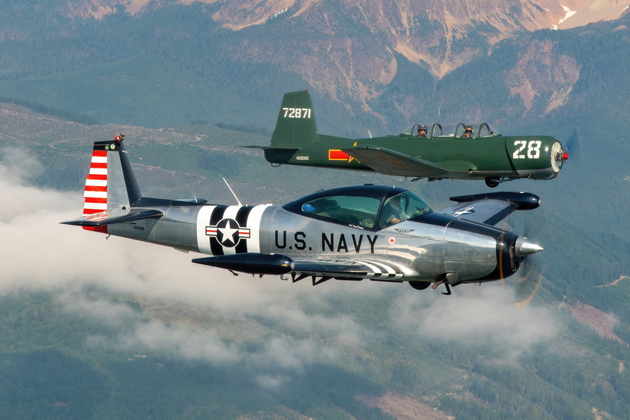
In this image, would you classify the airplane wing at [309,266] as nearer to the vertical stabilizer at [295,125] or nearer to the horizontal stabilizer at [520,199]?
the horizontal stabilizer at [520,199]

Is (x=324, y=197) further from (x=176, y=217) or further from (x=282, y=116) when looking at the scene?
(x=282, y=116)

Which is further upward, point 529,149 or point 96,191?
point 529,149

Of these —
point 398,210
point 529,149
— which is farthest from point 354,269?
point 529,149

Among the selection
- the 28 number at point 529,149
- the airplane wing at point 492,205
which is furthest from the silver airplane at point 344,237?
the 28 number at point 529,149

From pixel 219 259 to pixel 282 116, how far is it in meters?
26.6

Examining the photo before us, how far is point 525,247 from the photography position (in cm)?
2888

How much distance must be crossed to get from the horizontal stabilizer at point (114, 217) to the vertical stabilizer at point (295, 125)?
18.1 metres

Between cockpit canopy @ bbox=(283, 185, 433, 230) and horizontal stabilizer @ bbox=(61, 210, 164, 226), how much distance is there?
6.80 metres

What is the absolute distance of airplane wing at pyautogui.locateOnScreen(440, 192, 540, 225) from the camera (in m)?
36.3

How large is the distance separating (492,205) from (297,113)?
19225 mm

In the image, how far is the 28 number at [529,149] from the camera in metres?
43.2

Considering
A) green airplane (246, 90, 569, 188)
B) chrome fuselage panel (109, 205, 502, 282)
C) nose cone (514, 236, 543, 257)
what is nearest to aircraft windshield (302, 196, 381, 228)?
chrome fuselage panel (109, 205, 502, 282)

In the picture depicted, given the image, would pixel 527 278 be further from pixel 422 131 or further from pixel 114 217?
pixel 422 131

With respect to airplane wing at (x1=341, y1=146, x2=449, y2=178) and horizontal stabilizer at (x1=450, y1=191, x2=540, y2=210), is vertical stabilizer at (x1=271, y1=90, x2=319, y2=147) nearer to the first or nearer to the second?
airplane wing at (x1=341, y1=146, x2=449, y2=178)
